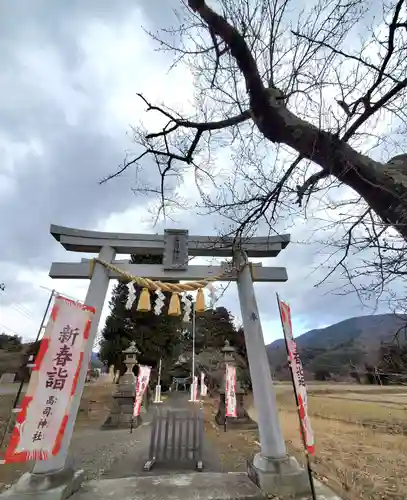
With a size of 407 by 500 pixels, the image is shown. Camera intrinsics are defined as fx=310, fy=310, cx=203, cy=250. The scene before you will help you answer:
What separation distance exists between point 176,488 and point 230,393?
7.77m

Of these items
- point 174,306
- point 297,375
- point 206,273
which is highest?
point 206,273

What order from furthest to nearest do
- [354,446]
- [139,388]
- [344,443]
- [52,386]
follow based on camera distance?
[139,388], [344,443], [354,446], [52,386]

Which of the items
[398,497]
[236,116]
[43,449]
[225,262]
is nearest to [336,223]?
[236,116]

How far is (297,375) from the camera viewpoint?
4.06 metres

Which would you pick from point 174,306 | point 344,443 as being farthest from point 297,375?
point 344,443

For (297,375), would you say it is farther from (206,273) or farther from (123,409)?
(123,409)

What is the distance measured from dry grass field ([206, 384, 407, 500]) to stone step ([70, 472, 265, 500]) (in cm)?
154

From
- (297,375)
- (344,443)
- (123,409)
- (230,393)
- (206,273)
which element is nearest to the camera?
(297,375)

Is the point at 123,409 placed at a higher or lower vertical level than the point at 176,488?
higher

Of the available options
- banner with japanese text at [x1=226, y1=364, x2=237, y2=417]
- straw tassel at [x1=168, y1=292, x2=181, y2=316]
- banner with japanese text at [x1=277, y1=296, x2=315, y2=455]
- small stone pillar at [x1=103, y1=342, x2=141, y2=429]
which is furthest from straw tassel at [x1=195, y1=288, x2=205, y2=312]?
small stone pillar at [x1=103, y1=342, x2=141, y2=429]

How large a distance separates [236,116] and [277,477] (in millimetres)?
5195

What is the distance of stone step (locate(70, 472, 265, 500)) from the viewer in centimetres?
412

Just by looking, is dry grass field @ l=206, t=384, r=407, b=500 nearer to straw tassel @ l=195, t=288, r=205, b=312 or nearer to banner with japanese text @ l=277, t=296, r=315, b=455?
banner with japanese text @ l=277, t=296, r=315, b=455

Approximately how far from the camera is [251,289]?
555cm
